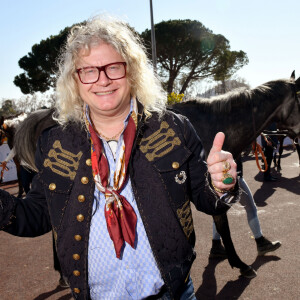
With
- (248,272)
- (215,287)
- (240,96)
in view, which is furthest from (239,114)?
(215,287)

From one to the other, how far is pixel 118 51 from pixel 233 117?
2.30 meters

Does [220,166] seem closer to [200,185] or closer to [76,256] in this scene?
[200,185]

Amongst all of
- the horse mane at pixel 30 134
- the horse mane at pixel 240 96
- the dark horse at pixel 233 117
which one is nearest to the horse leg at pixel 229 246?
the dark horse at pixel 233 117

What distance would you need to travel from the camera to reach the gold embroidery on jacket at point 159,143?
5.00 ft

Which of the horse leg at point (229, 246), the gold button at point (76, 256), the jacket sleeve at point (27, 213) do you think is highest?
the jacket sleeve at point (27, 213)

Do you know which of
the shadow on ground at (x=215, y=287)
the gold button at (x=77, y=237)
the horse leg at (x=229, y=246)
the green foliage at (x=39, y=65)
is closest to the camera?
the gold button at (x=77, y=237)

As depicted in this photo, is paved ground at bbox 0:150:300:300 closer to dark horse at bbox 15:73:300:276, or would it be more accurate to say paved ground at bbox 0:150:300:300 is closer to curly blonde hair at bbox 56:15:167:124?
dark horse at bbox 15:73:300:276

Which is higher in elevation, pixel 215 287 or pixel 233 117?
pixel 233 117

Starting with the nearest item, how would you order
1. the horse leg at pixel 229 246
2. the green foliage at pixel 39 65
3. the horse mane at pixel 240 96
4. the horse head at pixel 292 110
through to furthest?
the horse leg at pixel 229 246
the horse mane at pixel 240 96
the horse head at pixel 292 110
the green foliage at pixel 39 65

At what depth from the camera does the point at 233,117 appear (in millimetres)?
3574

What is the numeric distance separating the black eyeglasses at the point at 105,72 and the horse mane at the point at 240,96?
6.50 ft

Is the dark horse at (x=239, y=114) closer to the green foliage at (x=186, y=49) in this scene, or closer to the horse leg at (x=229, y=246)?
the horse leg at (x=229, y=246)

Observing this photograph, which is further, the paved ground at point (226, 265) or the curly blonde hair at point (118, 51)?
the paved ground at point (226, 265)

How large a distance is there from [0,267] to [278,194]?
5525 millimetres
